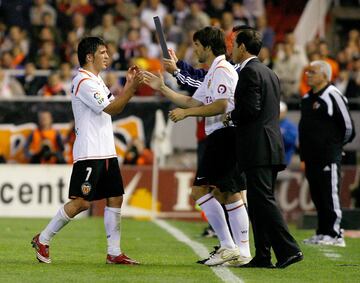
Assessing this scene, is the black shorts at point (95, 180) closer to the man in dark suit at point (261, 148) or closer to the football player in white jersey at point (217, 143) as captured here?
the football player in white jersey at point (217, 143)

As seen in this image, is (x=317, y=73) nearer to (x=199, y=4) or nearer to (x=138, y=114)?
(x=138, y=114)

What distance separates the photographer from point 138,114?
67.7 ft

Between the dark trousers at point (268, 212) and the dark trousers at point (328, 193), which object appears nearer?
the dark trousers at point (268, 212)

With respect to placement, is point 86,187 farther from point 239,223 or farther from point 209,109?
point 239,223

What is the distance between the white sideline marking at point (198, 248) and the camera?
10.1 meters

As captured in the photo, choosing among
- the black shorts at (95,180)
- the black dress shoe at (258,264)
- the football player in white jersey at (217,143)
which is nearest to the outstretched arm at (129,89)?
the football player in white jersey at (217,143)

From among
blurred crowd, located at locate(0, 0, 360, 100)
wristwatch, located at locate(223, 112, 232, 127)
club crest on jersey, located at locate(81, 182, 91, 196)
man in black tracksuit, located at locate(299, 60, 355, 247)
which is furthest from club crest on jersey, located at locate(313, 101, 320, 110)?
blurred crowd, located at locate(0, 0, 360, 100)

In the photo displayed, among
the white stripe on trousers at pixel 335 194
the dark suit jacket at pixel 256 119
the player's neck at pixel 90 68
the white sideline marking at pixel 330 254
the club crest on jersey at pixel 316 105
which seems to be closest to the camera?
the dark suit jacket at pixel 256 119

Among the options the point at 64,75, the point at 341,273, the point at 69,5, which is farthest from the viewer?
the point at 69,5

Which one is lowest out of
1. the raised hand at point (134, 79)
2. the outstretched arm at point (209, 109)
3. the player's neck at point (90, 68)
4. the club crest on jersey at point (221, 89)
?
the outstretched arm at point (209, 109)

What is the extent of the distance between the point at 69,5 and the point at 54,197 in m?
7.27

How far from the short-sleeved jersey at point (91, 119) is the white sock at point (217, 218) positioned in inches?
39.0

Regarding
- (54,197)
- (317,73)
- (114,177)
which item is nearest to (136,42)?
(54,197)

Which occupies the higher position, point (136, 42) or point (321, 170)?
point (136, 42)
